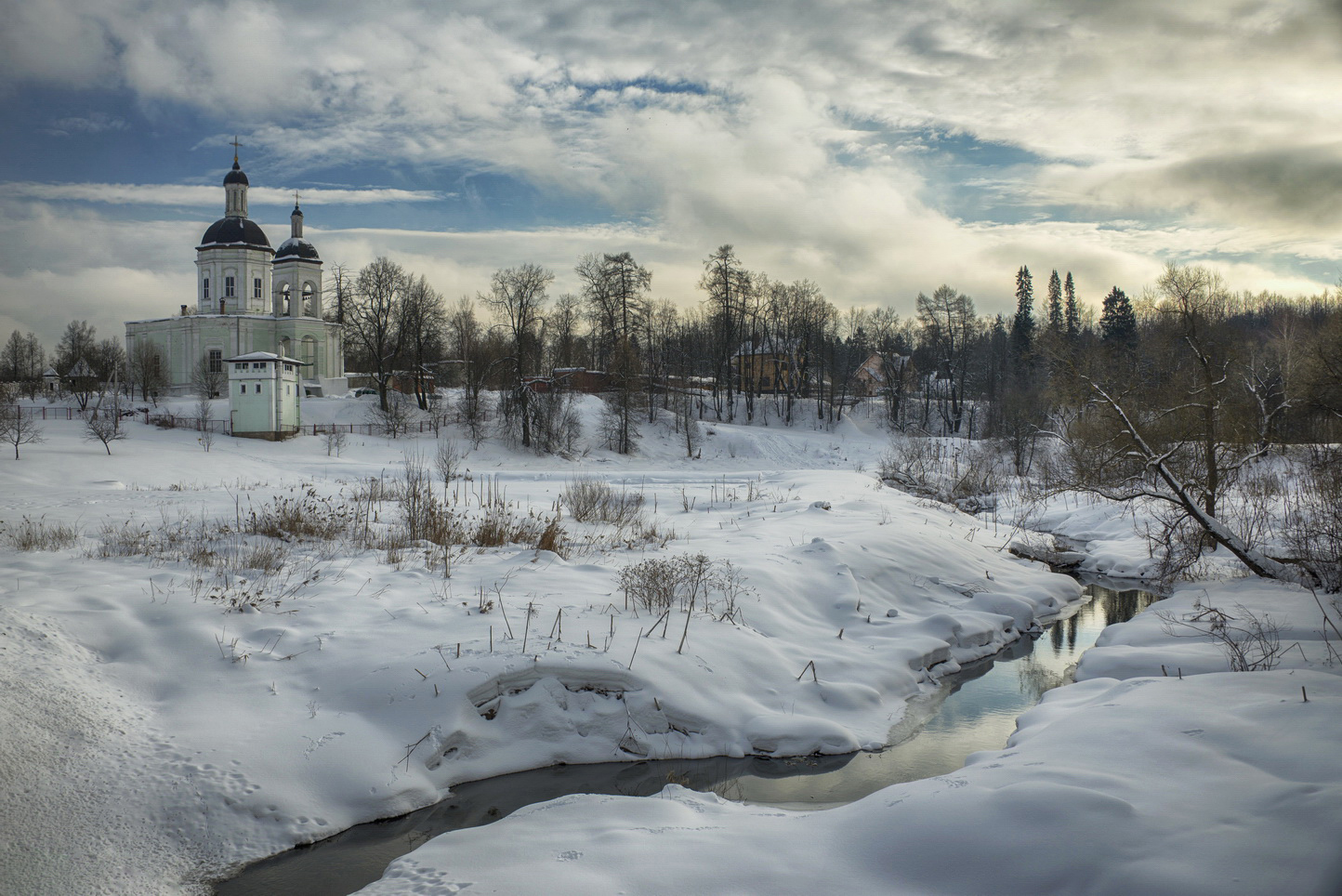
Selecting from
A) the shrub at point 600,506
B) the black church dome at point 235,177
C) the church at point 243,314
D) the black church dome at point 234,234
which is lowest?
Answer: the shrub at point 600,506

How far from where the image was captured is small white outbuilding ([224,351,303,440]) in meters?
36.6

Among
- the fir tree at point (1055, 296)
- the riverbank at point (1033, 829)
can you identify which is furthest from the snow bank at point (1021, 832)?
the fir tree at point (1055, 296)

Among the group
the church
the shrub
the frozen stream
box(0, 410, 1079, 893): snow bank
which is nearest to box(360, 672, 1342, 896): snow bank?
the frozen stream

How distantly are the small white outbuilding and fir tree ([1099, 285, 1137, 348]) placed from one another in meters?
55.6

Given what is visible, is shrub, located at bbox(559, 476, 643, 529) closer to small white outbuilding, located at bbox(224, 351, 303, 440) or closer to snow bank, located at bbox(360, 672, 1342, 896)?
snow bank, located at bbox(360, 672, 1342, 896)

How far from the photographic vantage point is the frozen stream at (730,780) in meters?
4.87

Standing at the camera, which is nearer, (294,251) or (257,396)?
(257,396)

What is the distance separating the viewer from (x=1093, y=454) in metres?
15.3

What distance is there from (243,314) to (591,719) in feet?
188

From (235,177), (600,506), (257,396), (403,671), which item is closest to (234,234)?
(235,177)

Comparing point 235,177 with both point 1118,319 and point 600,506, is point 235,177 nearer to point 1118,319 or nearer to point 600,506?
point 600,506

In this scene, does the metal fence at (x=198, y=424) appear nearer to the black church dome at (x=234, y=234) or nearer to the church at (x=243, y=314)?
the church at (x=243, y=314)

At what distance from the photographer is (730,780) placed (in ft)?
20.8

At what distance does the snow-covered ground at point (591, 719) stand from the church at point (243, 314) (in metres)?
46.0
